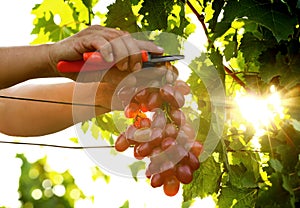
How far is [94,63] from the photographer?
0.95 m

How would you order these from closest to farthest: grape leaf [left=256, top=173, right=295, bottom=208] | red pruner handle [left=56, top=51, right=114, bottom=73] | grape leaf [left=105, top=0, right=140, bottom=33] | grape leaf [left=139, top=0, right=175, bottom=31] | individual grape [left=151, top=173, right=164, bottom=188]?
grape leaf [left=256, top=173, right=295, bottom=208]
red pruner handle [left=56, top=51, right=114, bottom=73]
individual grape [left=151, top=173, right=164, bottom=188]
grape leaf [left=139, top=0, right=175, bottom=31]
grape leaf [left=105, top=0, right=140, bottom=33]

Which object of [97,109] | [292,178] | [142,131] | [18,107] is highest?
[18,107]

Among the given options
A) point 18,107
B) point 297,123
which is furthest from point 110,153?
point 297,123

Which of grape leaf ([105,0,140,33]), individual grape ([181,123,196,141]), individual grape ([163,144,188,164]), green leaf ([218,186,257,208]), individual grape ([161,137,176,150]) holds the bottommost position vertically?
green leaf ([218,186,257,208])

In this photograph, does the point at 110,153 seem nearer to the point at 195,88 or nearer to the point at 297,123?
the point at 195,88

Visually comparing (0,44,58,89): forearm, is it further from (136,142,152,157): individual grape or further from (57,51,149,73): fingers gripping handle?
(136,142,152,157): individual grape

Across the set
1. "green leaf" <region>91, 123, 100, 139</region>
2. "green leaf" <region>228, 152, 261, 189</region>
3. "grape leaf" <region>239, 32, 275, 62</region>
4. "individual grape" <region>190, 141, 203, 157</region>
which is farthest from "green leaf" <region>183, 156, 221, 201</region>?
"green leaf" <region>91, 123, 100, 139</region>

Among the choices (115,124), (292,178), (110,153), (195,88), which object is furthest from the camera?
(115,124)

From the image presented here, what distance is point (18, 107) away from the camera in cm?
168

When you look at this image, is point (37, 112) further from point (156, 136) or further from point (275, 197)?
point (275, 197)

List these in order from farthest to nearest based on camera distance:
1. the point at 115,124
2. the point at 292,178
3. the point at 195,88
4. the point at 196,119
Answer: the point at 115,124 → the point at 195,88 → the point at 196,119 → the point at 292,178

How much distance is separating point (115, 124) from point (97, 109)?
0.82ft

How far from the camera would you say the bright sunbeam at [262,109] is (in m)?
1.08

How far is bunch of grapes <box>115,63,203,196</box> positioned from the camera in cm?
102
